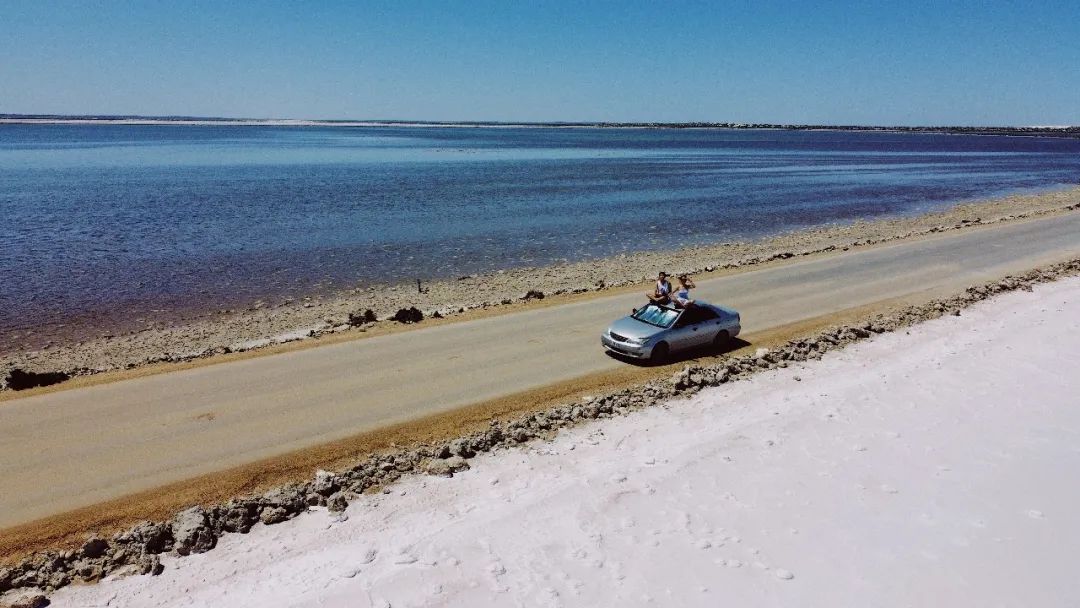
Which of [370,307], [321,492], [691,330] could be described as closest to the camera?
[321,492]

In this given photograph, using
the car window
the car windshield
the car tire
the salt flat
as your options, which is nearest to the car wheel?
the car window

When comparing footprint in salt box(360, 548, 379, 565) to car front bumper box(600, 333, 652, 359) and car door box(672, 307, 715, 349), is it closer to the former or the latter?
car front bumper box(600, 333, 652, 359)

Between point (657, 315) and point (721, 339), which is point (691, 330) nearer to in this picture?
point (657, 315)

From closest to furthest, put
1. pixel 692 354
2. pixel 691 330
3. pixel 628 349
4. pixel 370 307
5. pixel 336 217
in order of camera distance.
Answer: pixel 628 349
pixel 691 330
pixel 692 354
pixel 370 307
pixel 336 217

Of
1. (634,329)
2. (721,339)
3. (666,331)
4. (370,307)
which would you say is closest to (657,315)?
(666,331)

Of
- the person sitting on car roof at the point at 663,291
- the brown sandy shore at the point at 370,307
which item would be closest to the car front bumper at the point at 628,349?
the person sitting on car roof at the point at 663,291

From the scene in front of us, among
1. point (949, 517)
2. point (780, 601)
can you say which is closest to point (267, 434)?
point (780, 601)
